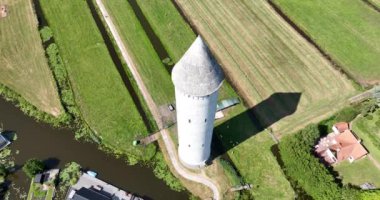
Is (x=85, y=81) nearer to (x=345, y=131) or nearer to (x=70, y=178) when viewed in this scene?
(x=70, y=178)

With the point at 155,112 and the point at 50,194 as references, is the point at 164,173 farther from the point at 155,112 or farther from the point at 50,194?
the point at 50,194

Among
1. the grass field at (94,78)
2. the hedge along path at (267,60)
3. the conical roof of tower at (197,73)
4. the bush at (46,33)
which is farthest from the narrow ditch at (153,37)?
the conical roof of tower at (197,73)

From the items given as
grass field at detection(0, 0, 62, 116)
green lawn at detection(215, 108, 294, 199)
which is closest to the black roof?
grass field at detection(0, 0, 62, 116)

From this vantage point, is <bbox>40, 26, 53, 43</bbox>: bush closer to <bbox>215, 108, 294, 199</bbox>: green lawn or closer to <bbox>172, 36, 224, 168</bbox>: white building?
<bbox>215, 108, 294, 199</bbox>: green lawn

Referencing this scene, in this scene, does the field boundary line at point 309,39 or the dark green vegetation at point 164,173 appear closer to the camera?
the dark green vegetation at point 164,173

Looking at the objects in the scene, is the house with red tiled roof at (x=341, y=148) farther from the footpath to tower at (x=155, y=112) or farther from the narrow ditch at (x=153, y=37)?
the narrow ditch at (x=153, y=37)

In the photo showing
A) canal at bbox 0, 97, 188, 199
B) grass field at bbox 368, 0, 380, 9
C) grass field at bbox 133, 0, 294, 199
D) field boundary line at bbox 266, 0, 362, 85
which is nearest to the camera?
grass field at bbox 133, 0, 294, 199

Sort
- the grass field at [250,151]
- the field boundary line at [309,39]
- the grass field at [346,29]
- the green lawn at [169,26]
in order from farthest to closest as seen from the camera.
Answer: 1. the green lawn at [169,26]
2. the grass field at [346,29]
3. the field boundary line at [309,39]
4. the grass field at [250,151]
